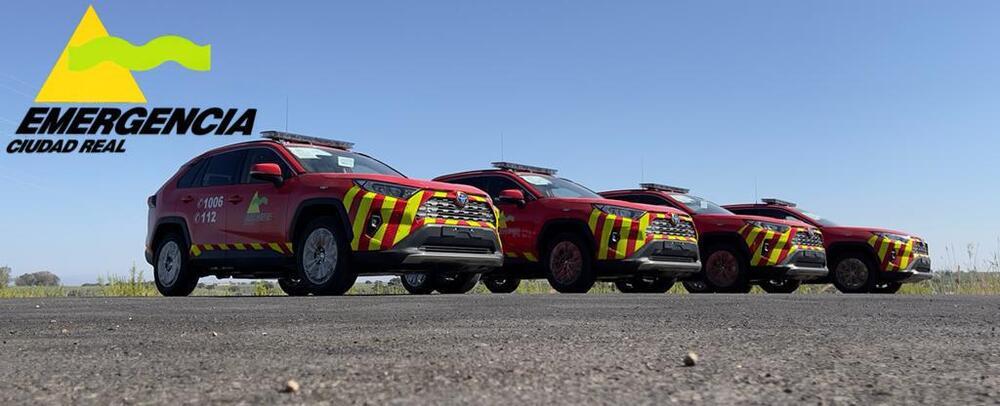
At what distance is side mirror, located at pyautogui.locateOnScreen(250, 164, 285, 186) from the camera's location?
986 centimetres

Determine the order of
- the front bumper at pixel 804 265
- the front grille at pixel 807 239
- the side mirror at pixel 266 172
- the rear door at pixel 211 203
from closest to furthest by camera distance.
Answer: the side mirror at pixel 266 172, the rear door at pixel 211 203, the front bumper at pixel 804 265, the front grille at pixel 807 239

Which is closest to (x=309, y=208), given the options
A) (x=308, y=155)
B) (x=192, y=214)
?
(x=308, y=155)

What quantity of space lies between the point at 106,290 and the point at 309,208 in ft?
20.1

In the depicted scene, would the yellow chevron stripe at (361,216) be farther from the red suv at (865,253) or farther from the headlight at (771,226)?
the red suv at (865,253)

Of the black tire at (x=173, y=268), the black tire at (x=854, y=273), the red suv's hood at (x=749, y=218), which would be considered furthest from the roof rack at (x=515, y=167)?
the black tire at (x=854, y=273)

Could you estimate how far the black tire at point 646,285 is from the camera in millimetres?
14234

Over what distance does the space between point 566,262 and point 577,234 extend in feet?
1.27

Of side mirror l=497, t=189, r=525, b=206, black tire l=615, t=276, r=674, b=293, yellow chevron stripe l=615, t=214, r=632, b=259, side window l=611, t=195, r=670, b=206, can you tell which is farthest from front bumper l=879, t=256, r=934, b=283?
side mirror l=497, t=189, r=525, b=206

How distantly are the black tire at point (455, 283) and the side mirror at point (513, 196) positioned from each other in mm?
1099

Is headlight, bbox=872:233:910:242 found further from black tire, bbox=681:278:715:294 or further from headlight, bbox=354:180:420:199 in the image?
headlight, bbox=354:180:420:199

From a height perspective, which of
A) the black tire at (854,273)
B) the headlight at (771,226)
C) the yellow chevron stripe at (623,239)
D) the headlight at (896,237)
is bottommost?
the black tire at (854,273)

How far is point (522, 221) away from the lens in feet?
40.4

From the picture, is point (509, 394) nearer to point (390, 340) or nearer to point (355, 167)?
point (390, 340)

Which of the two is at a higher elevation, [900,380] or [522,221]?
[522,221]
